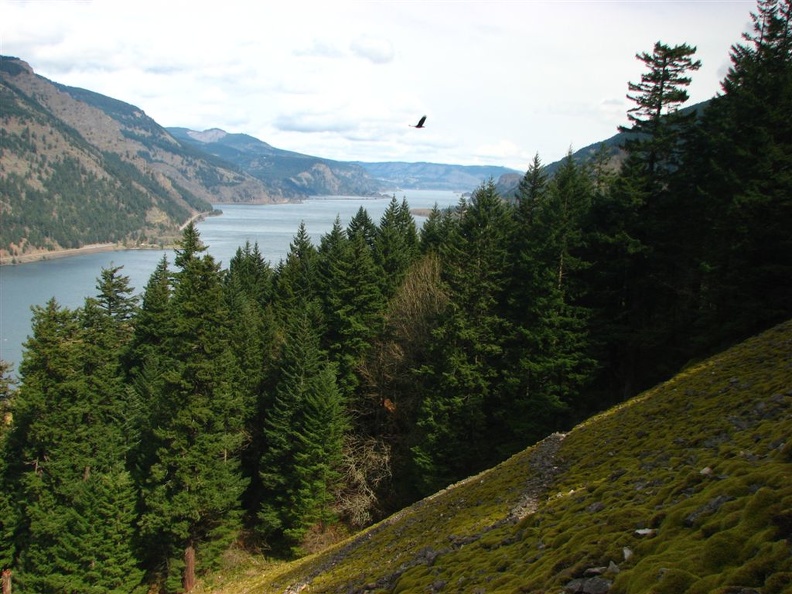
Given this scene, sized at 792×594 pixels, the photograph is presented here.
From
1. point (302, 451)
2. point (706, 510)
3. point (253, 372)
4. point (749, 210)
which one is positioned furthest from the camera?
point (253, 372)

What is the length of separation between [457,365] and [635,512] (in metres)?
19.4

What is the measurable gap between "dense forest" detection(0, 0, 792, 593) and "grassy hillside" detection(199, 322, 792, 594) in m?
6.32

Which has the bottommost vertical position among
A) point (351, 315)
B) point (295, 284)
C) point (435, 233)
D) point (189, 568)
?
point (189, 568)

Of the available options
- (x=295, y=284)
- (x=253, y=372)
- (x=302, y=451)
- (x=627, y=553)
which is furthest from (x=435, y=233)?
(x=627, y=553)

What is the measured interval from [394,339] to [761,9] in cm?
3025

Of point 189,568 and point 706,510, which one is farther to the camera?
point 189,568

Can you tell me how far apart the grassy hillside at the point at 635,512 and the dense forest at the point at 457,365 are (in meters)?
6.32

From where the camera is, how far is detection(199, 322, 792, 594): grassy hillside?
573cm

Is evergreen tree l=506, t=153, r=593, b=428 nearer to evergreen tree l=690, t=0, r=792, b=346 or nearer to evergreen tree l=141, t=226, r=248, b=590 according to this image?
evergreen tree l=690, t=0, r=792, b=346

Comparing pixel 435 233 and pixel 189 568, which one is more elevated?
pixel 435 233

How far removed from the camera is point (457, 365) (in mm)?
27500

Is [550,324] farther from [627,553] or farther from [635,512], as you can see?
[627,553]

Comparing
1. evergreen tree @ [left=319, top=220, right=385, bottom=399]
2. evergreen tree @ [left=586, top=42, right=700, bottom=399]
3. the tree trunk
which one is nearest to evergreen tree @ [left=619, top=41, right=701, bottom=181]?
evergreen tree @ [left=586, top=42, right=700, bottom=399]

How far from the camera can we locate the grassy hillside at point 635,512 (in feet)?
18.8
